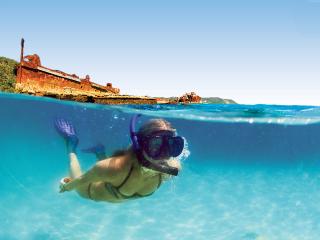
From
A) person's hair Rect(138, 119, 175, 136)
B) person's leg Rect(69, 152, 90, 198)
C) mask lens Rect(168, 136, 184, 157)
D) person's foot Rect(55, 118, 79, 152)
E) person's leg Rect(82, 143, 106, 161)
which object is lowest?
person's leg Rect(69, 152, 90, 198)

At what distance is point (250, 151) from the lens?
2766cm

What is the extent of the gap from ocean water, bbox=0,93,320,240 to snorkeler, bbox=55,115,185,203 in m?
0.49

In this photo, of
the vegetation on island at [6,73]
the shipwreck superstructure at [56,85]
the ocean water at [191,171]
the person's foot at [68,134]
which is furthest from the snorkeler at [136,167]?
the vegetation on island at [6,73]

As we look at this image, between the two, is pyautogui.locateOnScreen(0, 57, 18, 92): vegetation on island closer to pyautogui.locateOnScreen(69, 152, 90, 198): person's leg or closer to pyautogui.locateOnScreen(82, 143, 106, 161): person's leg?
pyautogui.locateOnScreen(82, 143, 106, 161): person's leg

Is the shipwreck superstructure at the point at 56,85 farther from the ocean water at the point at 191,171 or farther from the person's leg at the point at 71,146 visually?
the person's leg at the point at 71,146

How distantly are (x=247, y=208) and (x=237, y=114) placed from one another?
4698 mm

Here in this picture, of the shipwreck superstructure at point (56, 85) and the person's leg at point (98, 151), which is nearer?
the person's leg at point (98, 151)

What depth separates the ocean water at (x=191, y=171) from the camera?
43.5ft

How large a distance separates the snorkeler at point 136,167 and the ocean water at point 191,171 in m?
0.49

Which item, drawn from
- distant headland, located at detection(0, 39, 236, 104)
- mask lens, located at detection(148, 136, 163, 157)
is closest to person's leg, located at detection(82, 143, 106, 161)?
mask lens, located at detection(148, 136, 163, 157)

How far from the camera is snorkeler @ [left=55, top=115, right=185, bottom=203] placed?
14.8 feet

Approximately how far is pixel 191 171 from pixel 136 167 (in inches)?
930

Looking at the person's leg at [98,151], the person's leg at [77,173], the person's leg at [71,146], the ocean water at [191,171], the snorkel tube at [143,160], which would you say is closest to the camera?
the snorkel tube at [143,160]

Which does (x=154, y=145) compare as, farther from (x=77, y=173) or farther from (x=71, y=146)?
(x=71, y=146)
